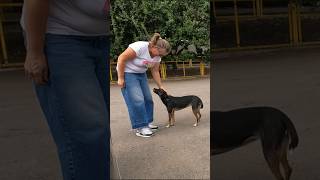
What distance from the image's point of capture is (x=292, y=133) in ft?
5.31

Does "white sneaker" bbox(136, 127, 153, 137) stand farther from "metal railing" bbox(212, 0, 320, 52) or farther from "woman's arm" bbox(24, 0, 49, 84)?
"woman's arm" bbox(24, 0, 49, 84)

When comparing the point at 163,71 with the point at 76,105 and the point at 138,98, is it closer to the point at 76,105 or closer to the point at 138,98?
the point at 138,98

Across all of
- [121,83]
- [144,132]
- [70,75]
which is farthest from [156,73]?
[70,75]

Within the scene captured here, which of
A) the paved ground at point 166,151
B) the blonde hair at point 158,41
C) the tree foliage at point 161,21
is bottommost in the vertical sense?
the paved ground at point 166,151

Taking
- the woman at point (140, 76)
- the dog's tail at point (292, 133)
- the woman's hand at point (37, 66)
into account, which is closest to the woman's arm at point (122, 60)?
the woman at point (140, 76)

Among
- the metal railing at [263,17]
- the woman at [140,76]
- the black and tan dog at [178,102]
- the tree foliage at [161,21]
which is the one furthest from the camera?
the black and tan dog at [178,102]

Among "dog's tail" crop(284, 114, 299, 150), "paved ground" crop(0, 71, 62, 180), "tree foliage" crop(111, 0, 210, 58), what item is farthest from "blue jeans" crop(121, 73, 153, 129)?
"dog's tail" crop(284, 114, 299, 150)

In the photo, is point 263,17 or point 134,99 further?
point 134,99

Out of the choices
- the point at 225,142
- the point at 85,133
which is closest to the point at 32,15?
the point at 85,133

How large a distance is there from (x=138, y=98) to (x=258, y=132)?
0.63 meters

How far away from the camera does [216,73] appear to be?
1395 mm

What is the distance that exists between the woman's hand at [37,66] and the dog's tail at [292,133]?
2.70 feet

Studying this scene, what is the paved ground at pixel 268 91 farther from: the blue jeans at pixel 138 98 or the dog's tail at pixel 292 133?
the blue jeans at pixel 138 98

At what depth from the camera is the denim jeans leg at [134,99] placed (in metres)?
2.00
